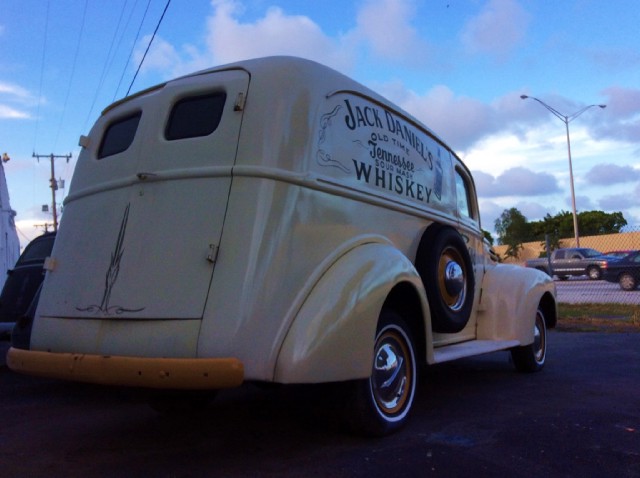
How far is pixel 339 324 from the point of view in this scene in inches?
134

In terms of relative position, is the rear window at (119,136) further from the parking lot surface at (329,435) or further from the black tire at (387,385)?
the black tire at (387,385)

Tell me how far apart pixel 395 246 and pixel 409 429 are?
1.30 metres

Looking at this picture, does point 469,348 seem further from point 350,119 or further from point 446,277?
point 350,119

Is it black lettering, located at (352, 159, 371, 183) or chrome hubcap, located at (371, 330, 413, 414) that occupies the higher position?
black lettering, located at (352, 159, 371, 183)

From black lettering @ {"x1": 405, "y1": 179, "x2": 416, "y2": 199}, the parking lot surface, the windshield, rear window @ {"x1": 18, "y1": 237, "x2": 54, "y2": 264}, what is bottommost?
the parking lot surface

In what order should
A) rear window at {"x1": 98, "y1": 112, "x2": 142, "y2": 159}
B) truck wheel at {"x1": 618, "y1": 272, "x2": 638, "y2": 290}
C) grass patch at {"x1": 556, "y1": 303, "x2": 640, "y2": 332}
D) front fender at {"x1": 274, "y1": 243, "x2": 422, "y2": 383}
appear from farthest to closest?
truck wheel at {"x1": 618, "y1": 272, "x2": 638, "y2": 290} → grass patch at {"x1": 556, "y1": 303, "x2": 640, "y2": 332} → rear window at {"x1": 98, "y1": 112, "x2": 142, "y2": 159} → front fender at {"x1": 274, "y1": 243, "x2": 422, "y2": 383}

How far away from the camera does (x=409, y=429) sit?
13.5ft

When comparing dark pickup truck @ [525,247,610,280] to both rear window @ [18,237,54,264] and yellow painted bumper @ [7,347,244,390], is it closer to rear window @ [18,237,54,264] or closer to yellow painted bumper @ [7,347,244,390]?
rear window @ [18,237,54,264]

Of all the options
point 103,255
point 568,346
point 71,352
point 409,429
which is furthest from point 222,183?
point 568,346

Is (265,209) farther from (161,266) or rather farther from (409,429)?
(409,429)

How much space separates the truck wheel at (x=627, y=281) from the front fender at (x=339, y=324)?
18.0 m

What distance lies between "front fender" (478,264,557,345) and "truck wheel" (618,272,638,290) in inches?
591

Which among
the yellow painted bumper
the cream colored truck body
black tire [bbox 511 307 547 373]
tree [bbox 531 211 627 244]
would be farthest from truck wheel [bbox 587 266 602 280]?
tree [bbox 531 211 627 244]

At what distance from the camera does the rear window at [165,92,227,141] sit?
3.86 metres
